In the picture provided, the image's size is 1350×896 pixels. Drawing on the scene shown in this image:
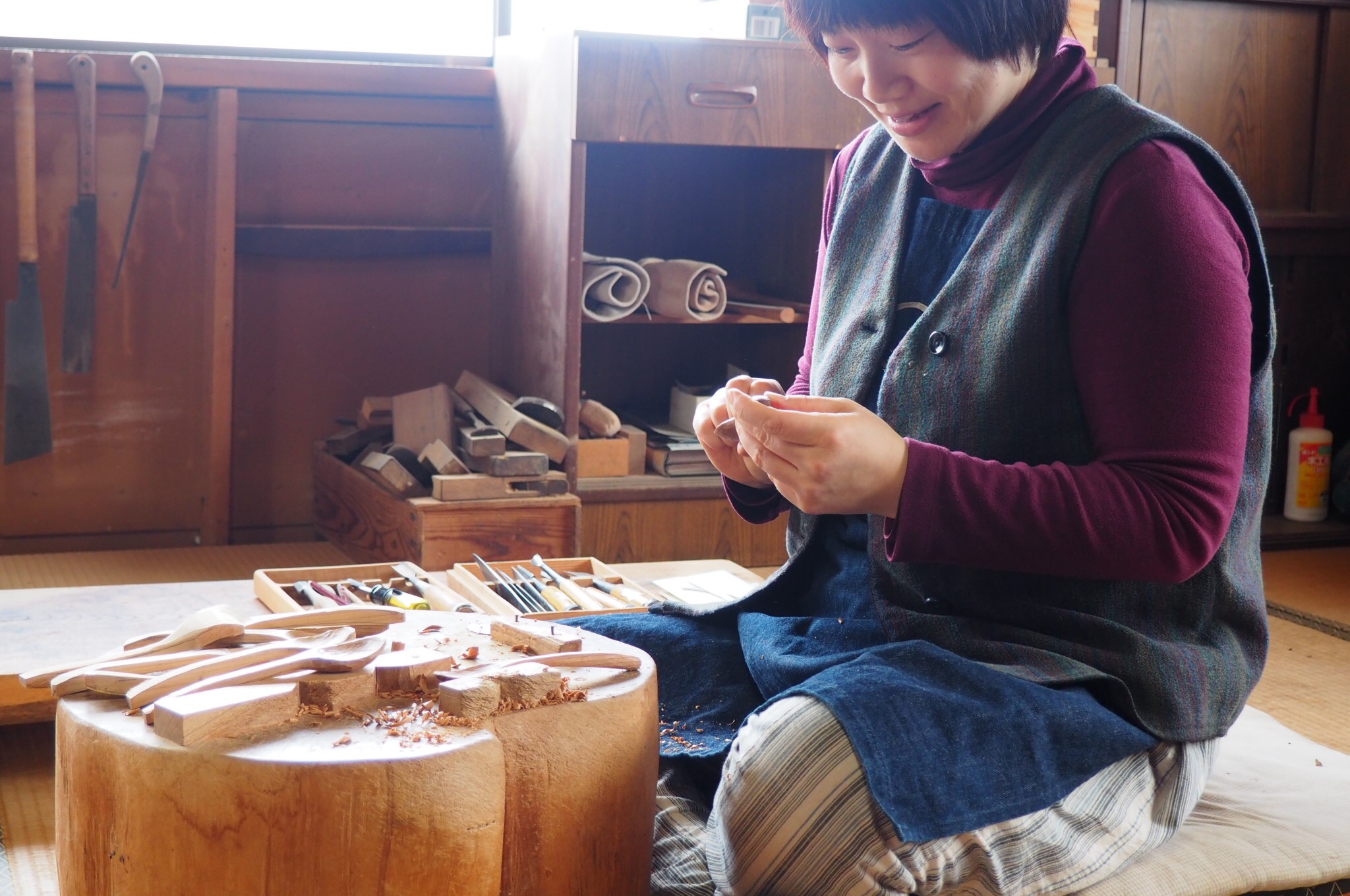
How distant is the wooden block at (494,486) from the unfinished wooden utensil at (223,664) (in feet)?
4.00

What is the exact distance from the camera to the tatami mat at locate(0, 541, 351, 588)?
2447mm

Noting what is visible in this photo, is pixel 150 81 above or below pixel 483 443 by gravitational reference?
above

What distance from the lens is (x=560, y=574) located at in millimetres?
2021

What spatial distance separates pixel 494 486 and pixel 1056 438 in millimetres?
1419

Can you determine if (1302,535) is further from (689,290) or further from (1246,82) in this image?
(689,290)

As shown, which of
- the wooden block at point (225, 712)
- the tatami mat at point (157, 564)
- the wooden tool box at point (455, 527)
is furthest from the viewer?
the tatami mat at point (157, 564)

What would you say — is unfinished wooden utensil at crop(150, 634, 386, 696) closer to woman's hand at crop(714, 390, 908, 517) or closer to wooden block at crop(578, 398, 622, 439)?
woman's hand at crop(714, 390, 908, 517)

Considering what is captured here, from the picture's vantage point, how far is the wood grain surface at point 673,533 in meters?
2.67

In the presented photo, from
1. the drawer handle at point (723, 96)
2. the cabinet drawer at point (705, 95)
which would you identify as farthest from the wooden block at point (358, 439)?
the drawer handle at point (723, 96)

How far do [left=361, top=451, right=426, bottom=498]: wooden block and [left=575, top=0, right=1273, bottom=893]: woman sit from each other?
3.97ft

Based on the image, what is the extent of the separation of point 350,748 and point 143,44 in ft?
7.55

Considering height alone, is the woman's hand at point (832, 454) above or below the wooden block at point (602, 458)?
above

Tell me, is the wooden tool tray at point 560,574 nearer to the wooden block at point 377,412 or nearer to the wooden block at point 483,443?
the wooden block at point 483,443

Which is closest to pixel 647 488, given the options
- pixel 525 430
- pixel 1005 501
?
pixel 525 430
